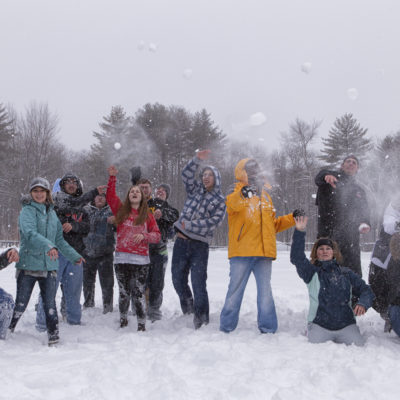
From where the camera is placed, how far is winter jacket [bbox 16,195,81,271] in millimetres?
4444

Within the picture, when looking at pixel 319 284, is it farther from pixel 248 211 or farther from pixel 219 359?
pixel 219 359

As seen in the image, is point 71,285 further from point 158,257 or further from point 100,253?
point 158,257

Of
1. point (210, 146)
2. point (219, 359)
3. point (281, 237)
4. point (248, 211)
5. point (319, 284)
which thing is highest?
point (210, 146)

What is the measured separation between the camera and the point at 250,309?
21.5ft

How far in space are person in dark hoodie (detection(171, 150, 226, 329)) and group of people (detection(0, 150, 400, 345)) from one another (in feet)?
0.04

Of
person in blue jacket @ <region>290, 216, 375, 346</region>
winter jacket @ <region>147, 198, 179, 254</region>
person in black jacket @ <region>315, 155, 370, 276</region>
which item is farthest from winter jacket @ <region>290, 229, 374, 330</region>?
winter jacket @ <region>147, 198, 179, 254</region>

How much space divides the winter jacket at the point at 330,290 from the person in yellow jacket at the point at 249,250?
42cm

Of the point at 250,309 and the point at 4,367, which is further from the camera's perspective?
the point at 250,309

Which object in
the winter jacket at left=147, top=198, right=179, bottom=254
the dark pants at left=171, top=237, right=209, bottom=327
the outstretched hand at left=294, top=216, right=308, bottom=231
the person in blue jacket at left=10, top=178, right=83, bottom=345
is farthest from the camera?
the winter jacket at left=147, top=198, right=179, bottom=254

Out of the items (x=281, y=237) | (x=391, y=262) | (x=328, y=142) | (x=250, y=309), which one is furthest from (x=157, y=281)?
(x=281, y=237)

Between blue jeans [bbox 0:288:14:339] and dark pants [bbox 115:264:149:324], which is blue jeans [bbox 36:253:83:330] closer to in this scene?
dark pants [bbox 115:264:149:324]

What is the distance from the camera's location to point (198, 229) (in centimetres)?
521

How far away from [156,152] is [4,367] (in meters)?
29.2

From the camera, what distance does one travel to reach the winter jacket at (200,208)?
5230 mm
